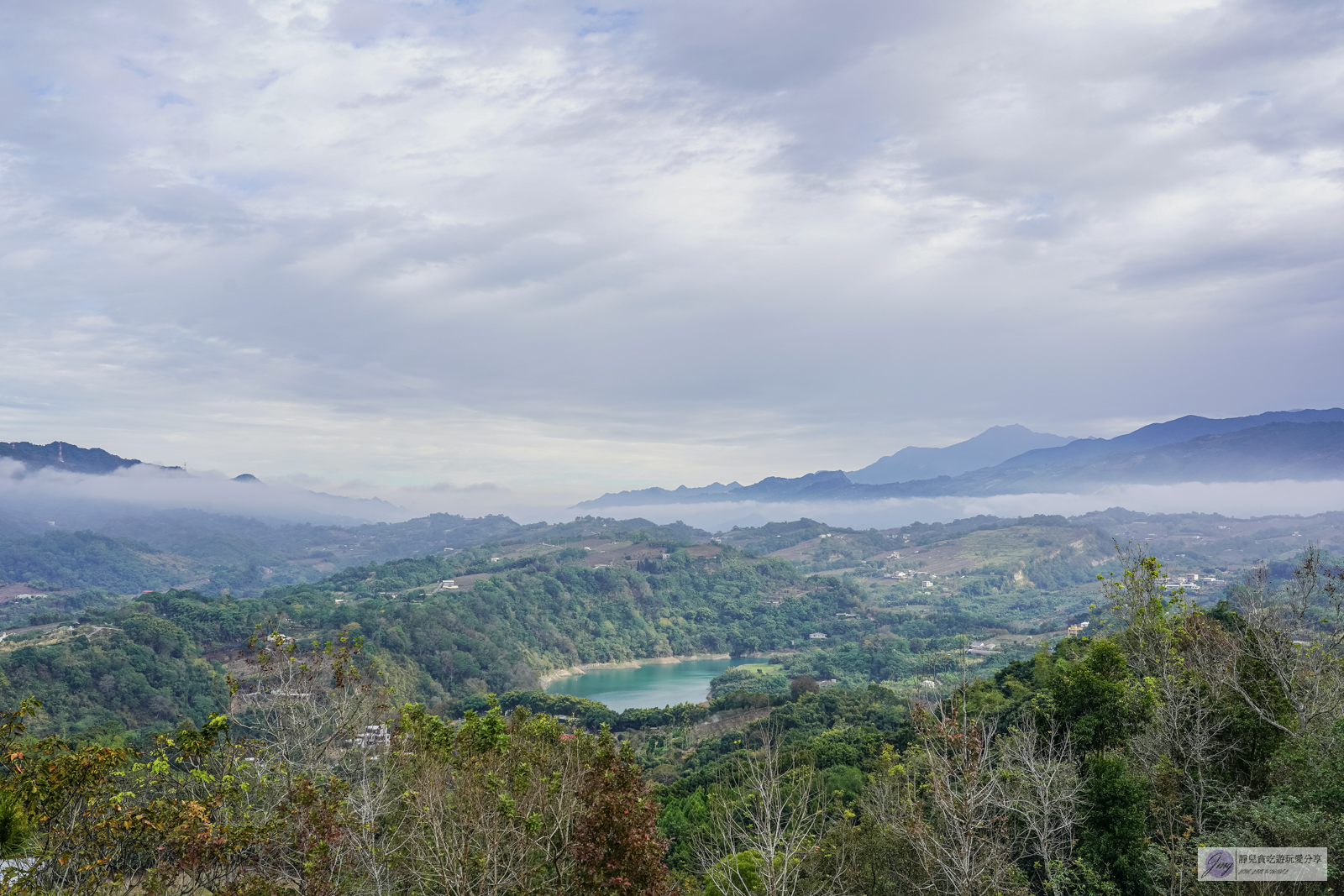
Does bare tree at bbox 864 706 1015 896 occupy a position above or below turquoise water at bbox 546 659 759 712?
above

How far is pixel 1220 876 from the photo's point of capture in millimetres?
6996

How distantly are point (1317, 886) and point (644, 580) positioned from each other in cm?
10320

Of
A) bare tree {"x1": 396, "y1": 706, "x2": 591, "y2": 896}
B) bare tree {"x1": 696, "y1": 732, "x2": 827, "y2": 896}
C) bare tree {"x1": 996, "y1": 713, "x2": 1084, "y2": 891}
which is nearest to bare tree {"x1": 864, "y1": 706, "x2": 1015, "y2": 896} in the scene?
bare tree {"x1": 996, "y1": 713, "x2": 1084, "y2": 891}

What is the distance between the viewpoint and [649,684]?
74312 millimetres

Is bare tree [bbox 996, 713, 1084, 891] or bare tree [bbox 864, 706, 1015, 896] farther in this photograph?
bare tree [bbox 996, 713, 1084, 891]

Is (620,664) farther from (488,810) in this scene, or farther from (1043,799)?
(488,810)

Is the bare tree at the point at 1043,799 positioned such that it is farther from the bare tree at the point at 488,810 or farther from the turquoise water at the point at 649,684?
the turquoise water at the point at 649,684

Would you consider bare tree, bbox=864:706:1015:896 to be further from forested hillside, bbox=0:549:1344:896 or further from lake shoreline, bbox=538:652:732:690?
lake shoreline, bbox=538:652:732:690

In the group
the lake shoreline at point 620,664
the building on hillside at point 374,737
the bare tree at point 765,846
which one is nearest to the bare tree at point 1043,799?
the bare tree at point 765,846

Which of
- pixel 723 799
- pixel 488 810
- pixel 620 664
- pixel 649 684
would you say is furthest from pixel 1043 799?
pixel 620 664

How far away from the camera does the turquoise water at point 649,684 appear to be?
64062mm

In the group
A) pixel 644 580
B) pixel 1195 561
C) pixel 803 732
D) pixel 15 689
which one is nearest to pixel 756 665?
pixel 644 580

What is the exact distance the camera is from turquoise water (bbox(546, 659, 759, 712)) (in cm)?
6406

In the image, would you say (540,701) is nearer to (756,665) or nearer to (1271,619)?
(756,665)
